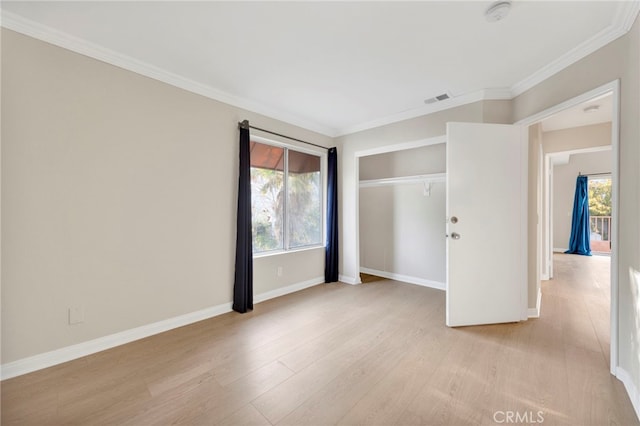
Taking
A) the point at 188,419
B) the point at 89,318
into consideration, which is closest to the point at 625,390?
the point at 188,419

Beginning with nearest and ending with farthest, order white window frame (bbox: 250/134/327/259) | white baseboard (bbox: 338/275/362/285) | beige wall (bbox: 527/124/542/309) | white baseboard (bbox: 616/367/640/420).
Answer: white baseboard (bbox: 616/367/640/420) < beige wall (bbox: 527/124/542/309) < white window frame (bbox: 250/134/327/259) < white baseboard (bbox: 338/275/362/285)

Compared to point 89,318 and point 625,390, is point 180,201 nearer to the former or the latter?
point 89,318

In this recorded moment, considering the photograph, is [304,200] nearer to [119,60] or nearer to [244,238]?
[244,238]

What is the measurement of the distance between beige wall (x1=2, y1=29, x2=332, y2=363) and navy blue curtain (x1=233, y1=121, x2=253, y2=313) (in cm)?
12

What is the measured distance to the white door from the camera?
109 inches

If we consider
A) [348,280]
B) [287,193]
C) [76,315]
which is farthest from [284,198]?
[76,315]

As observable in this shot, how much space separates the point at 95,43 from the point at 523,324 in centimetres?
470

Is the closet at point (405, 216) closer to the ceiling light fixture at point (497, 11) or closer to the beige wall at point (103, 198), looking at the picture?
the ceiling light fixture at point (497, 11)

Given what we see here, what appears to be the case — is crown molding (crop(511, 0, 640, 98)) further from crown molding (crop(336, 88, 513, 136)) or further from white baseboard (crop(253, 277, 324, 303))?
white baseboard (crop(253, 277, 324, 303))

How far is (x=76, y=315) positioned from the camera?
2150 millimetres

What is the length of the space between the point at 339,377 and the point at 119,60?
315 centimetres

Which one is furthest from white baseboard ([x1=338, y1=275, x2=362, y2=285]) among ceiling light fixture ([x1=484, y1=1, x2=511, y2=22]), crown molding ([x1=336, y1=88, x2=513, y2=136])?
ceiling light fixture ([x1=484, y1=1, x2=511, y2=22])

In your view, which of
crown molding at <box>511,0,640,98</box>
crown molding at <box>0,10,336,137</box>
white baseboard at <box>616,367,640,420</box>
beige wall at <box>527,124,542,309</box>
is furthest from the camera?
beige wall at <box>527,124,542,309</box>

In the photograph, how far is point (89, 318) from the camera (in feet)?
7.24
